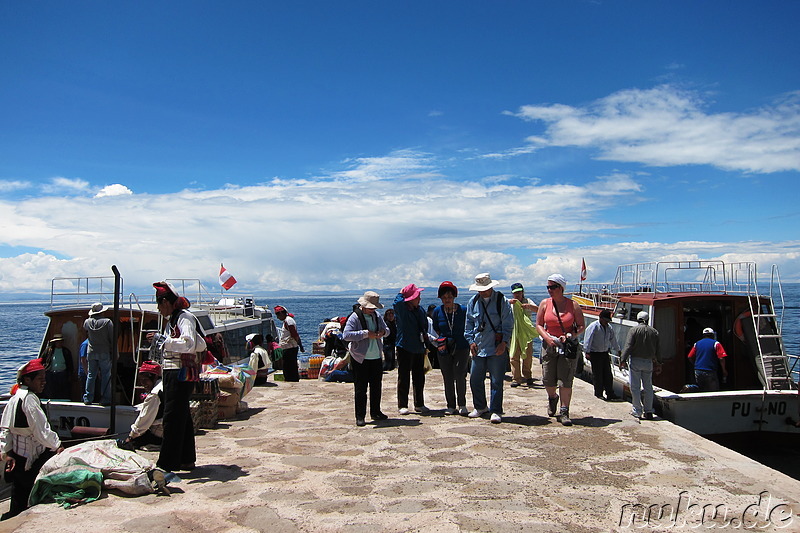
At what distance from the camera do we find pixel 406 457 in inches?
278

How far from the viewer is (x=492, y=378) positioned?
9.00 metres

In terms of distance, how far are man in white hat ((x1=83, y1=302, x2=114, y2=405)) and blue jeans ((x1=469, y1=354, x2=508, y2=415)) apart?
572 centimetres

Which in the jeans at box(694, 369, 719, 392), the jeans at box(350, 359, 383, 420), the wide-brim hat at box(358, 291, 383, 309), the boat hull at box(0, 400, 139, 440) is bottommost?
the boat hull at box(0, 400, 139, 440)

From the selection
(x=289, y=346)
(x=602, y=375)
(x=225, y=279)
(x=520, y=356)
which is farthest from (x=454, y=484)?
(x=225, y=279)

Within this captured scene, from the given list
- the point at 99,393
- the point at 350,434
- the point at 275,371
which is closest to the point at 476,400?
the point at 350,434

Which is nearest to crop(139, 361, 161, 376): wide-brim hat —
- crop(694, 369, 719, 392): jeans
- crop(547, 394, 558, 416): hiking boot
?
crop(547, 394, 558, 416): hiking boot

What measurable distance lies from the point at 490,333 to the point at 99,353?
6.24 metres

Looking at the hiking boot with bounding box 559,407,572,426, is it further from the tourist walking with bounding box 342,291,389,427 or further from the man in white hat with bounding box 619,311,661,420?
the tourist walking with bounding box 342,291,389,427

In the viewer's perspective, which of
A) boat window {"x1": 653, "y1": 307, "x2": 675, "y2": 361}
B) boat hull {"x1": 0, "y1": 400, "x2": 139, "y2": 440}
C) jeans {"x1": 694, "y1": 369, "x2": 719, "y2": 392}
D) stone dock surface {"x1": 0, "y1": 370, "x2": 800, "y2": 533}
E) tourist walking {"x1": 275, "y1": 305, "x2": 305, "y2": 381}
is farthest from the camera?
tourist walking {"x1": 275, "y1": 305, "x2": 305, "y2": 381}

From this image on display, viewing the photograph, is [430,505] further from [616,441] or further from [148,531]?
[616,441]

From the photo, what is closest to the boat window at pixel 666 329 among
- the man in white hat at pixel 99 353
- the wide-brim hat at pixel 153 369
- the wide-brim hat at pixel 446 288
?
the wide-brim hat at pixel 446 288

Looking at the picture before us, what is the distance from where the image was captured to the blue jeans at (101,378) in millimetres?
9945

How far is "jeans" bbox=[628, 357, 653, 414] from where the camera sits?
31.0 feet

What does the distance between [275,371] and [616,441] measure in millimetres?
10398
